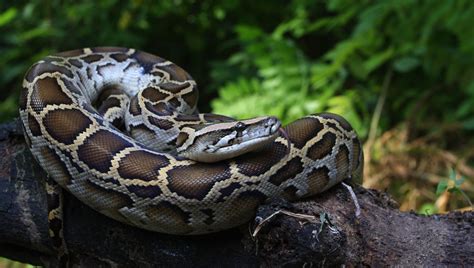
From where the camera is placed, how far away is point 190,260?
351 centimetres

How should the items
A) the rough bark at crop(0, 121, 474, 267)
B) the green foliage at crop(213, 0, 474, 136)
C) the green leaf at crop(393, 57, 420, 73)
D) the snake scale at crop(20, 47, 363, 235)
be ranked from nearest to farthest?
the rough bark at crop(0, 121, 474, 267) < the snake scale at crop(20, 47, 363, 235) < the green foliage at crop(213, 0, 474, 136) < the green leaf at crop(393, 57, 420, 73)

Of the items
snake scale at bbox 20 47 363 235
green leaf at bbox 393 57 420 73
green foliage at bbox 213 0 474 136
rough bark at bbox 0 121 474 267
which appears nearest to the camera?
rough bark at bbox 0 121 474 267

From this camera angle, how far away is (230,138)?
344 centimetres

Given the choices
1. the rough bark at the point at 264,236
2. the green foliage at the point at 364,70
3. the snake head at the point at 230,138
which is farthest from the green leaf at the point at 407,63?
the snake head at the point at 230,138

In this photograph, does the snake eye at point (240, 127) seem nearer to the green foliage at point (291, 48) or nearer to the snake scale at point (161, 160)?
the snake scale at point (161, 160)

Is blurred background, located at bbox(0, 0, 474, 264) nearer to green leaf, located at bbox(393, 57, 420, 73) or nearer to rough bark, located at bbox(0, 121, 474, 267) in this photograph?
green leaf, located at bbox(393, 57, 420, 73)

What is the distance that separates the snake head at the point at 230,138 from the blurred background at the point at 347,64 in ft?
10.3

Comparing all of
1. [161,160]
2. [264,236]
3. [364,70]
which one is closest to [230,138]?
[161,160]

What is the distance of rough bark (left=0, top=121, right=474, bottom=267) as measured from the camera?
313cm

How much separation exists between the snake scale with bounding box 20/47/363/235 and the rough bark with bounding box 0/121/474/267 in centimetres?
16

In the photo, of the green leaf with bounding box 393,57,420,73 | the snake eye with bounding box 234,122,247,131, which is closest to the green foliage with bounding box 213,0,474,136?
the green leaf with bounding box 393,57,420,73

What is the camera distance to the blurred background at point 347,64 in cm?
672

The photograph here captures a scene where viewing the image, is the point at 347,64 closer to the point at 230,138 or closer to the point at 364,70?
the point at 364,70

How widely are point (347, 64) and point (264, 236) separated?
178 inches
